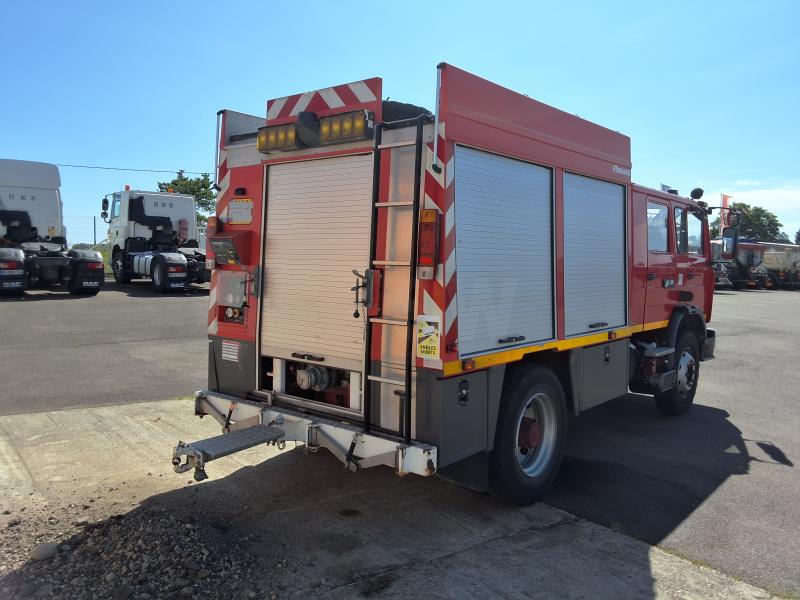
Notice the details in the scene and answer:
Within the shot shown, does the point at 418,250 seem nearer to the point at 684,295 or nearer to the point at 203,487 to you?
the point at 203,487

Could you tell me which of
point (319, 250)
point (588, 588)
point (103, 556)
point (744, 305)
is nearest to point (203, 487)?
point (103, 556)

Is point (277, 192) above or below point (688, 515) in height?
above

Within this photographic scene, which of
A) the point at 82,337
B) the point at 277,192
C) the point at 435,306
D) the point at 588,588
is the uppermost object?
the point at 277,192

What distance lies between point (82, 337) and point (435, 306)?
382 inches

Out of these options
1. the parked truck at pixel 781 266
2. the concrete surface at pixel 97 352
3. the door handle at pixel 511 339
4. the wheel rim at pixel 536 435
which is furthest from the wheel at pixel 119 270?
the parked truck at pixel 781 266

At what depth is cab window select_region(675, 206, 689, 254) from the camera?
7.34 meters

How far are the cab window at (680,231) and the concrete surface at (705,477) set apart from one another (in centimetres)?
202

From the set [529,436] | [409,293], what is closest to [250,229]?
[409,293]

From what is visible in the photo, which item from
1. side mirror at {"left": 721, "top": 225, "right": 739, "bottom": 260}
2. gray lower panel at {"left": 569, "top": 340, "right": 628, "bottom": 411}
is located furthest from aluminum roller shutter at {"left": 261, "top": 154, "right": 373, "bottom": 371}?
side mirror at {"left": 721, "top": 225, "right": 739, "bottom": 260}

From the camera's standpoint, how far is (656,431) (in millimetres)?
6762

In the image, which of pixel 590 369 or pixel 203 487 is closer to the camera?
pixel 203 487

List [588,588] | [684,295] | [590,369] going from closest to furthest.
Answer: [588,588], [590,369], [684,295]

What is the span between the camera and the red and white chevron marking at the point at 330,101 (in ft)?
13.6

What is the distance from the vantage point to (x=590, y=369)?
5480 millimetres
